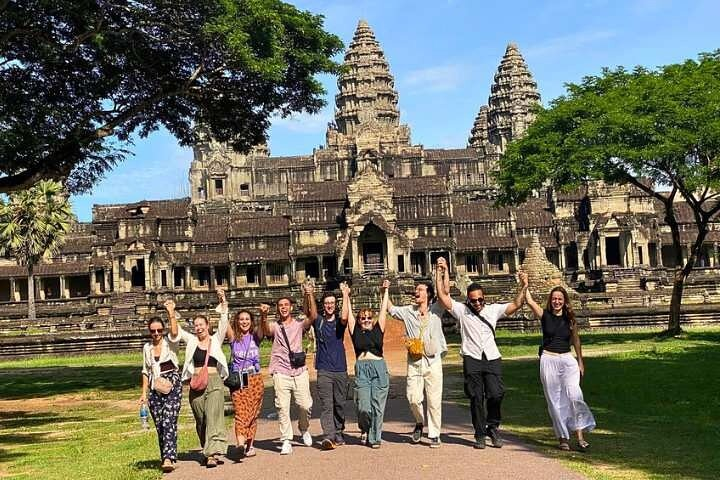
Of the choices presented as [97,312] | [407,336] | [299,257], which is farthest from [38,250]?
[407,336]

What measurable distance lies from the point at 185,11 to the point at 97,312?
1551 inches

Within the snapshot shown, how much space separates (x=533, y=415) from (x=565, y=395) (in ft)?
11.3

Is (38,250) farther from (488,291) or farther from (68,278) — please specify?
(488,291)

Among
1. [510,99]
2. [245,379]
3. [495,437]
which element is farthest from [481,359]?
[510,99]

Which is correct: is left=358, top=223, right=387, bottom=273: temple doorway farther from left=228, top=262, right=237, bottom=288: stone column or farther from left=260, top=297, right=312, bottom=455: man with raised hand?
left=260, top=297, right=312, bottom=455: man with raised hand

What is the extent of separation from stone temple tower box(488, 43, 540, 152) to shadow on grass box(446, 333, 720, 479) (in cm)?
7982

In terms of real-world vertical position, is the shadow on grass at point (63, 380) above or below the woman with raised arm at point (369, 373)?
below

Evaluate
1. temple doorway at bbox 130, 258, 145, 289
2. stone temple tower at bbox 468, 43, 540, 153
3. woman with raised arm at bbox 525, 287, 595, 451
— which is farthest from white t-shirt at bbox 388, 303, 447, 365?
stone temple tower at bbox 468, 43, 540, 153

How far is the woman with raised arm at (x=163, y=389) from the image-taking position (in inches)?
403

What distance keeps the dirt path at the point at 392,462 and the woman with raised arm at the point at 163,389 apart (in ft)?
1.22

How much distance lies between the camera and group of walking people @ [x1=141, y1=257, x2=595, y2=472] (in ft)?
34.7

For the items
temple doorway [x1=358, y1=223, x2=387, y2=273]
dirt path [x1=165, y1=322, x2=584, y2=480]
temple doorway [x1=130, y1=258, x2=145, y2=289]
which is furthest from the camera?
temple doorway [x1=130, y1=258, x2=145, y2=289]

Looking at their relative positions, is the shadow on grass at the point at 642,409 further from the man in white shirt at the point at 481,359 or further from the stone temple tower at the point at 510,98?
the stone temple tower at the point at 510,98

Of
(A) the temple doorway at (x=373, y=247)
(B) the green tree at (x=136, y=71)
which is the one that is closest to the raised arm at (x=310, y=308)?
(B) the green tree at (x=136, y=71)
